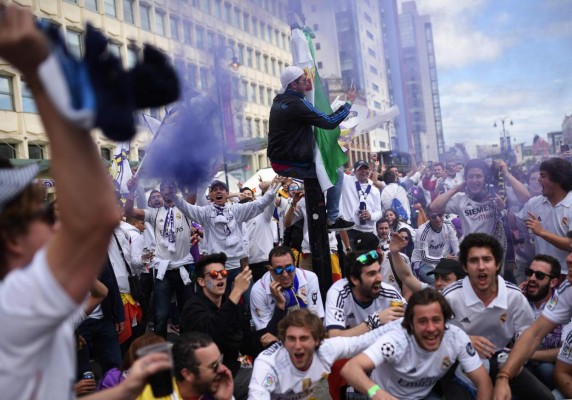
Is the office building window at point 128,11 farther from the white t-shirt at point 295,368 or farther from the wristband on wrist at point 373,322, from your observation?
the white t-shirt at point 295,368

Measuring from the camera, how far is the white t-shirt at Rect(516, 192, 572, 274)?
5312mm

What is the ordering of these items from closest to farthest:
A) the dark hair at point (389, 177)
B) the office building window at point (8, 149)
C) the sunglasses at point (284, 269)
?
the sunglasses at point (284, 269) < the dark hair at point (389, 177) < the office building window at point (8, 149)

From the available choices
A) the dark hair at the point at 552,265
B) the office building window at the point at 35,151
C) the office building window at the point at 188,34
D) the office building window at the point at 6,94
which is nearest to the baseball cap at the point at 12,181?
the dark hair at the point at 552,265

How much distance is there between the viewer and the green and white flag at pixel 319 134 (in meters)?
5.45

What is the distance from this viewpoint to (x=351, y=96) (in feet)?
20.4

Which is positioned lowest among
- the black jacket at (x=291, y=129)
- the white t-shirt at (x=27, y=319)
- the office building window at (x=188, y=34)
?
the white t-shirt at (x=27, y=319)

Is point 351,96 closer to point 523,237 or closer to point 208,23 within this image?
point 208,23

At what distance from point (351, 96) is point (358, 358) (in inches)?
137

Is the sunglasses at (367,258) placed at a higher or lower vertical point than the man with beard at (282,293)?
higher

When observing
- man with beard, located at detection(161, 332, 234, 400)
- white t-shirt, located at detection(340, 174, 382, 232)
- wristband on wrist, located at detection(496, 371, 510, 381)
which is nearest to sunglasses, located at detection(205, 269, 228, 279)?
man with beard, located at detection(161, 332, 234, 400)

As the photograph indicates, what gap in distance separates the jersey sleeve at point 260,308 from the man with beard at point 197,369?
5.82 feet

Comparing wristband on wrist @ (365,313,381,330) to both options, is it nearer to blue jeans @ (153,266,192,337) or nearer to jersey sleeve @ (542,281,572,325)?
jersey sleeve @ (542,281,572,325)

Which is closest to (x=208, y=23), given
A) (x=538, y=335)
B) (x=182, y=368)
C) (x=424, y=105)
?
(x=182, y=368)

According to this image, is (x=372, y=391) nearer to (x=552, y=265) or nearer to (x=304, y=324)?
(x=304, y=324)
